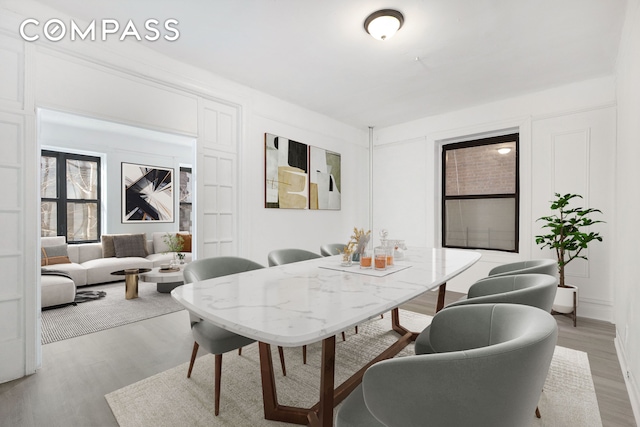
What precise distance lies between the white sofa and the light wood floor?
1.35 metres

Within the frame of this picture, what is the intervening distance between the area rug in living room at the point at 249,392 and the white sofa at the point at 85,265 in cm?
264

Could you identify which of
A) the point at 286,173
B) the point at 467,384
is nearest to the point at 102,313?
the point at 286,173

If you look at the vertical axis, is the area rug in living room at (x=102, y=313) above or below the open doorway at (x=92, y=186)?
below

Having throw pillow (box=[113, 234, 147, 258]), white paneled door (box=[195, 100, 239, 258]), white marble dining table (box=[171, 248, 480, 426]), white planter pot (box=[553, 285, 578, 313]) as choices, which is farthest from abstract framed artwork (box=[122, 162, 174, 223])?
white planter pot (box=[553, 285, 578, 313])

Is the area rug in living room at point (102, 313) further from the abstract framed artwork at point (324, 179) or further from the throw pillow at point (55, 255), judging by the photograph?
the abstract framed artwork at point (324, 179)

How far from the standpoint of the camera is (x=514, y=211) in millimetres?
4273

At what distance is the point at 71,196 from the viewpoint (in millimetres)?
5879

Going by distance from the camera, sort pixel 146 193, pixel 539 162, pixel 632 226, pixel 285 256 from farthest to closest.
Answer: pixel 146 193 → pixel 539 162 → pixel 285 256 → pixel 632 226

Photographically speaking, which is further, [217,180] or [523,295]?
[217,180]

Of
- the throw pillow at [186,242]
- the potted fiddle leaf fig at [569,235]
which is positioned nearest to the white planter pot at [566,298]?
the potted fiddle leaf fig at [569,235]

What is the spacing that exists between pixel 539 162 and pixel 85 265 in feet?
22.5

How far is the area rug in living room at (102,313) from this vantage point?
311 centimetres

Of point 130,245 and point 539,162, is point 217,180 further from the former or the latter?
point 539,162

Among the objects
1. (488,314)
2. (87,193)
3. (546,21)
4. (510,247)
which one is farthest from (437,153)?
(87,193)
